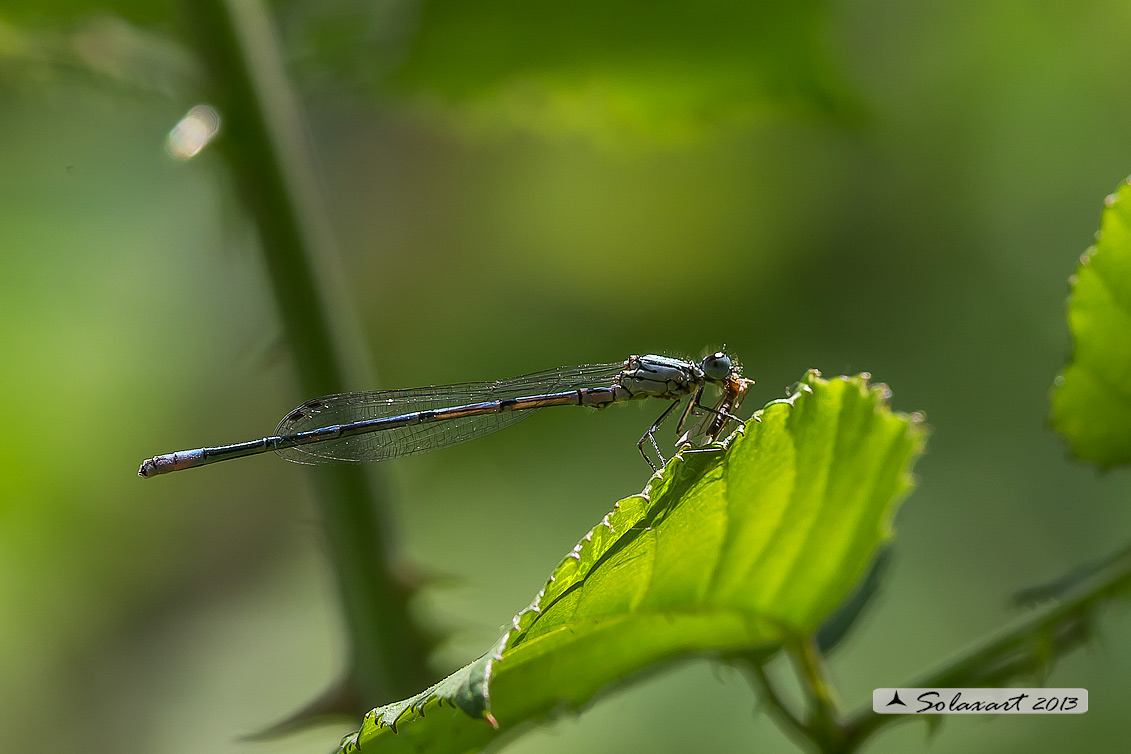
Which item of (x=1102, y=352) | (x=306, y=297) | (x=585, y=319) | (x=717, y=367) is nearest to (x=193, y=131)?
(x=306, y=297)

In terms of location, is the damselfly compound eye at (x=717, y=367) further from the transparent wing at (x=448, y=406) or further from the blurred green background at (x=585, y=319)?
the blurred green background at (x=585, y=319)

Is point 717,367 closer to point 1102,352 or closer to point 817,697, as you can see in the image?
point 817,697

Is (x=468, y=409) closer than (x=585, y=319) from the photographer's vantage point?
Yes

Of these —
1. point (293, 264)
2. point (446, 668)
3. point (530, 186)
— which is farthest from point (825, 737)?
point (530, 186)

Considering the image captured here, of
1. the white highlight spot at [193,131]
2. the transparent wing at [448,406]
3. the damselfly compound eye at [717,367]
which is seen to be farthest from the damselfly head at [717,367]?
the white highlight spot at [193,131]

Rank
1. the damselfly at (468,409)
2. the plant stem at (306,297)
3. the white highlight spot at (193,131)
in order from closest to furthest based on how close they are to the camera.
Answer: the plant stem at (306,297) < the white highlight spot at (193,131) < the damselfly at (468,409)

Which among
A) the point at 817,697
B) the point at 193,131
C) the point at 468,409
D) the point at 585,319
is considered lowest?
the point at 817,697

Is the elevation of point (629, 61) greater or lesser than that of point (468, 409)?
greater

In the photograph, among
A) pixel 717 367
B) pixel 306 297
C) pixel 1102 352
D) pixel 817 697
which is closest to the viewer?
pixel 1102 352

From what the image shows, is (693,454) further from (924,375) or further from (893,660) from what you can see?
(924,375)
